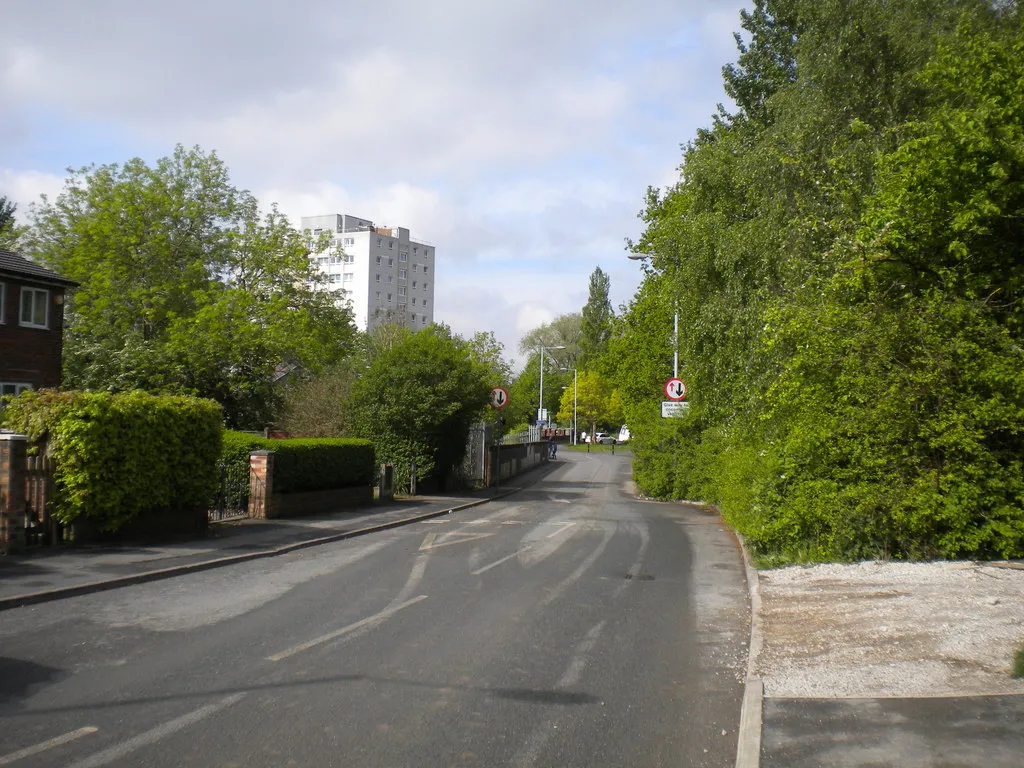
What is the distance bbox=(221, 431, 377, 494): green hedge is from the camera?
20.9 meters

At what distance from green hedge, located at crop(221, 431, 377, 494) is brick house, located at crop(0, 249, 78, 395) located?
31.0 feet

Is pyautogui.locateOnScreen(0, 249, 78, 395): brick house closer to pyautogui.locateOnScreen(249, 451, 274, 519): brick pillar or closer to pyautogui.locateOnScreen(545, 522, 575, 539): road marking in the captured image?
pyautogui.locateOnScreen(249, 451, 274, 519): brick pillar

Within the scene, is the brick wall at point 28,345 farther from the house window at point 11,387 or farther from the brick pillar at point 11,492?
the brick pillar at point 11,492

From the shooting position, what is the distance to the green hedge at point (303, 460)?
68.4ft

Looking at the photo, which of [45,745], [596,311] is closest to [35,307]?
[45,745]

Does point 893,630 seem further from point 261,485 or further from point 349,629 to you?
point 261,485

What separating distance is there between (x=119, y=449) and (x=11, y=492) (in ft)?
6.56

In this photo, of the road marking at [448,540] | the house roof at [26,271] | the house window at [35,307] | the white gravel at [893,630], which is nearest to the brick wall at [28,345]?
the house window at [35,307]

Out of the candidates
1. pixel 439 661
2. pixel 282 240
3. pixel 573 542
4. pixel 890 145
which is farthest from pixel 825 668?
pixel 282 240

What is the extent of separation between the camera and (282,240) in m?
39.7

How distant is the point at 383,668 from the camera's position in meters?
7.43

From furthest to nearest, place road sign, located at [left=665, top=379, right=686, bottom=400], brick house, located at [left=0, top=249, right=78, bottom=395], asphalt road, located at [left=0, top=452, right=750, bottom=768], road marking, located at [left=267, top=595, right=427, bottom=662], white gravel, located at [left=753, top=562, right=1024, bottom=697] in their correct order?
road sign, located at [left=665, top=379, right=686, bottom=400]
brick house, located at [left=0, top=249, right=78, bottom=395]
road marking, located at [left=267, top=595, right=427, bottom=662]
white gravel, located at [left=753, top=562, right=1024, bottom=697]
asphalt road, located at [left=0, top=452, right=750, bottom=768]

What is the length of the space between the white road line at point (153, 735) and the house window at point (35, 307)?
983 inches

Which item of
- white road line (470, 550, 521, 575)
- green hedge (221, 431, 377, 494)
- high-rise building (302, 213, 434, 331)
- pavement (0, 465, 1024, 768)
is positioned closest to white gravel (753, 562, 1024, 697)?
pavement (0, 465, 1024, 768)
